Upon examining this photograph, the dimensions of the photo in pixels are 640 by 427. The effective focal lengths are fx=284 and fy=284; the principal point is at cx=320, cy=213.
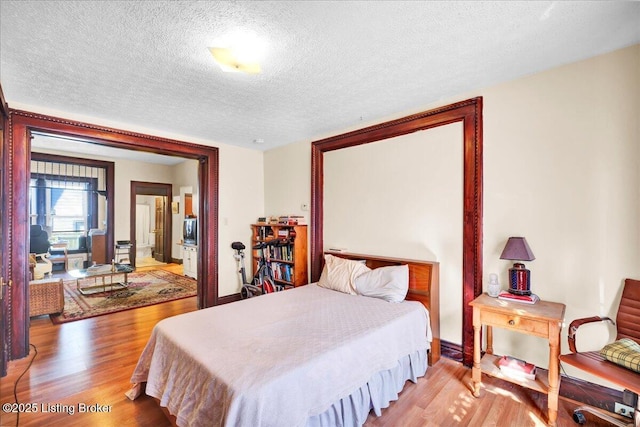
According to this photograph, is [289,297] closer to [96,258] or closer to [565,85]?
[565,85]

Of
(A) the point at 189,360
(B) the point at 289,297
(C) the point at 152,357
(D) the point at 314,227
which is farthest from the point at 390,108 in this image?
(C) the point at 152,357

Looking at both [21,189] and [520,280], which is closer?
[520,280]

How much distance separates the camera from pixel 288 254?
13.9 feet

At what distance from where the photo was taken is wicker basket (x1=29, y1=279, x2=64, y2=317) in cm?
379

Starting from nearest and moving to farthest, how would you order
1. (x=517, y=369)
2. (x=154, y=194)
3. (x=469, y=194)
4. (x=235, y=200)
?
(x=517, y=369)
(x=469, y=194)
(x=235, y=200)
(x=154, y=194)

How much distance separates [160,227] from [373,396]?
9.06m

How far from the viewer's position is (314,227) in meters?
4.14

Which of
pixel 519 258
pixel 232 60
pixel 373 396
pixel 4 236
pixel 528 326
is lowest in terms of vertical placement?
pixel 373 396

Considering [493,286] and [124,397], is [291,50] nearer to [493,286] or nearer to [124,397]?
[493,286]

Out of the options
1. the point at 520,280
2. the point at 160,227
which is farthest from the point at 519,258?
the point at 160,227

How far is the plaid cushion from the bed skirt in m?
1.22

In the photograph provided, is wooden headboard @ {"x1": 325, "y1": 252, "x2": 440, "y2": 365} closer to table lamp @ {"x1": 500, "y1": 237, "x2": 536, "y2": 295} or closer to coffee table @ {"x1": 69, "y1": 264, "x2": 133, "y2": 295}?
table lamp @ {"x1": 500, "y1": 237, "x2": 536, "y2": 295}

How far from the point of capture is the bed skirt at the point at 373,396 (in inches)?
67.6

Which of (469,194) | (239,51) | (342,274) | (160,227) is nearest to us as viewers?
(239,51)
